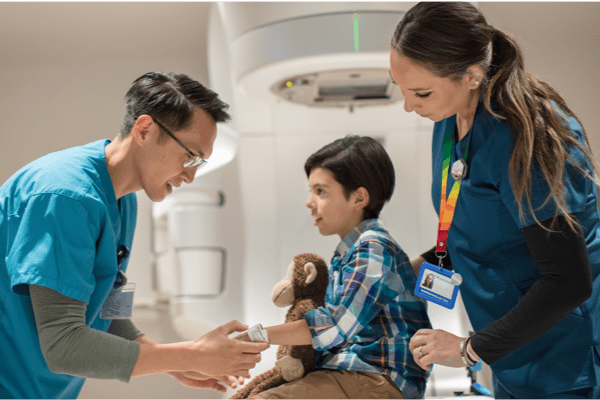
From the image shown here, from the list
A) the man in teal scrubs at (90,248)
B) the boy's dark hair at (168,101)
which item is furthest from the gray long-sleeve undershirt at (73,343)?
the boy's dark hair at (168,101)

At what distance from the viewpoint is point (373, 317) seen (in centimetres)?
125

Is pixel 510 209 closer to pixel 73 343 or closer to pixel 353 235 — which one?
pixel 353 235

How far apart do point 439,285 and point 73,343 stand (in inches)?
30.1

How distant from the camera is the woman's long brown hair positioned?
911 millimetres

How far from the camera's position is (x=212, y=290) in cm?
203

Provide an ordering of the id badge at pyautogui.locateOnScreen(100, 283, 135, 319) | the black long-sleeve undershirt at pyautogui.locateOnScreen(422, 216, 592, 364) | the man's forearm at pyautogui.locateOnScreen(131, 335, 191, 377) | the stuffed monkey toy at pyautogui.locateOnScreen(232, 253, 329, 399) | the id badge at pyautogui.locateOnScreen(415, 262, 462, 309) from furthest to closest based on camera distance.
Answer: the stuffed monkey toy at pyautogui.locateOnScreen(232, 253, 329, 399) → the id badge at pyautogui.locateOnScreen(100, 283, 135, 319) → the id badge at pyautogui.locateOnScreen(415, 262, 462, 309) → the man's forearm at pyautogui.locateOnScreen(131, 335, 191, 377) → the black long-sleeve undershirt at pyautogui.locateOnScreen(422, 216, 592, 364)

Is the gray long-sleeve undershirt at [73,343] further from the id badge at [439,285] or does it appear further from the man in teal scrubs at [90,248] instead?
the id badge at [439,285]

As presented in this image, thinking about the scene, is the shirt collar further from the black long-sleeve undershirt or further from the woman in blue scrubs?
the black long-sleeve undershirt

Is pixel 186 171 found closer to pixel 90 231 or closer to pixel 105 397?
pixel 90 231

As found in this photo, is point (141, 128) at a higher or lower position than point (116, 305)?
higher

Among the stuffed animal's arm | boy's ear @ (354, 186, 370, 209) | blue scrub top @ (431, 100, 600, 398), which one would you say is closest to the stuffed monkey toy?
the stuffed animal's arm

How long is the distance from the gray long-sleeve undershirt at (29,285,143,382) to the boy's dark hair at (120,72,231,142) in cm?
43

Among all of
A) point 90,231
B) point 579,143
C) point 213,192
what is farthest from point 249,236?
point 579,143

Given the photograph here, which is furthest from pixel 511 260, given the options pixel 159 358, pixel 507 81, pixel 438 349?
pixel 159 358
